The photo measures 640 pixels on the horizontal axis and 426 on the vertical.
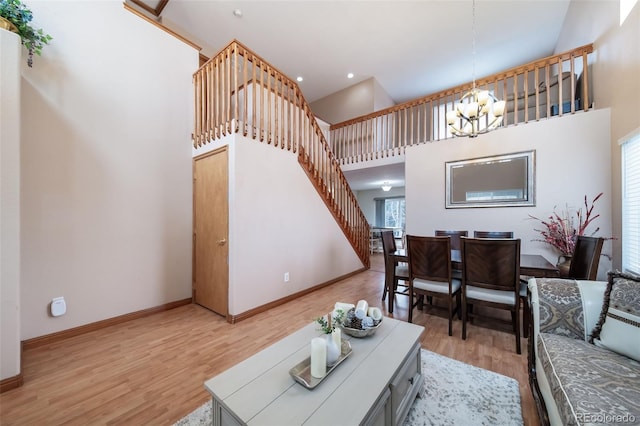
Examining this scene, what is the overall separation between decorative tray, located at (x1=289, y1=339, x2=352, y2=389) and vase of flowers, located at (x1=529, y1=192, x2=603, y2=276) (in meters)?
3.13

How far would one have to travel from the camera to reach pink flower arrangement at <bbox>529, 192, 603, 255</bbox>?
9.68 feet

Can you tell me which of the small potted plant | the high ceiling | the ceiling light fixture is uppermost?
the high ceiling

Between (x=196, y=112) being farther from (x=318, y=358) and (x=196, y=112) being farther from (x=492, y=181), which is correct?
(x=492, y=181)

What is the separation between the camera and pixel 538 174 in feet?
11.2

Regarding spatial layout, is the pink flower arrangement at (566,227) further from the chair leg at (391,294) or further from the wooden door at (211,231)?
the wooden door at (211,231)

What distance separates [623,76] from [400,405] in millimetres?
3866

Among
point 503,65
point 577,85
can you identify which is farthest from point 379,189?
point 577,85

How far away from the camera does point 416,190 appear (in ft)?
14.7

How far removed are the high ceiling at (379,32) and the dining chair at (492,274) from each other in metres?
4.08

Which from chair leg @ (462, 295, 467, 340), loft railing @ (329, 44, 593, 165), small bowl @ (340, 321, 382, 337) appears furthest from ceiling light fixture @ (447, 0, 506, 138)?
small bowl @ (340, 321, 382, 337)

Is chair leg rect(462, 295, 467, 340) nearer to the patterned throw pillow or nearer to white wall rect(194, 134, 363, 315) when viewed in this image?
the patterned throw pillow

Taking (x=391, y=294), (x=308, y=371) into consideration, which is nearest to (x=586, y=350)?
(x=308, y=371)

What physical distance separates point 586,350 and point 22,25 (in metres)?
4.58

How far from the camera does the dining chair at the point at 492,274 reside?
2109 millimetres
